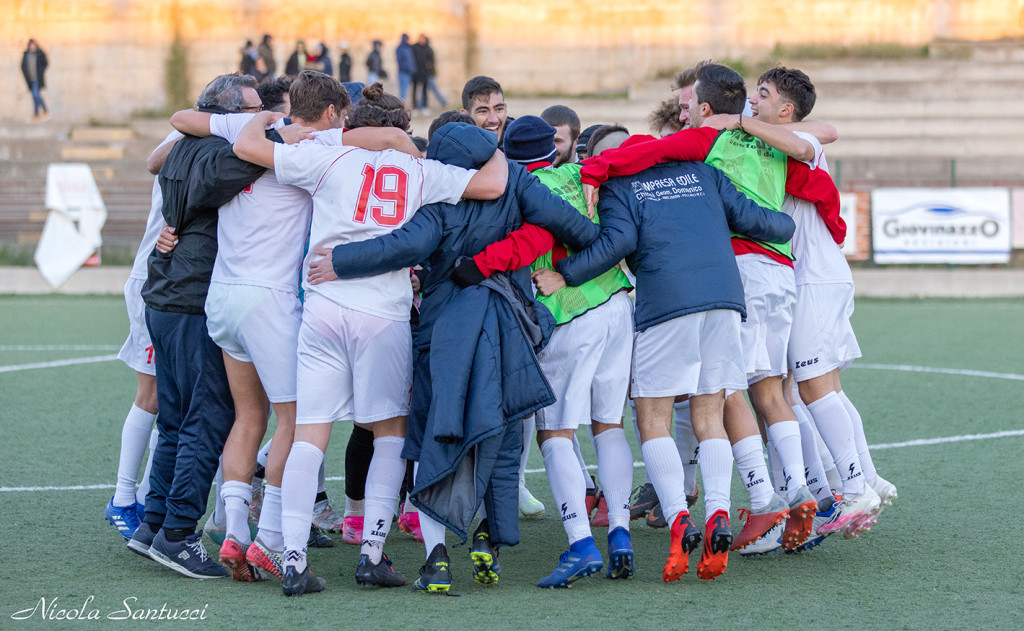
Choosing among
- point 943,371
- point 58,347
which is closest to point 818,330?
point 943,371

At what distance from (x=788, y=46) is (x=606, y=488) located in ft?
94.5

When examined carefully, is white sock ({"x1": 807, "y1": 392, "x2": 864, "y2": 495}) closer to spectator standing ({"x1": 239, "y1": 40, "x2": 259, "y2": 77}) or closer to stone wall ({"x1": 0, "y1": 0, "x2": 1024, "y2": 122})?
spectator standing ({"x1": 239, "y1": 40, "x2": 259, "y2": 77})

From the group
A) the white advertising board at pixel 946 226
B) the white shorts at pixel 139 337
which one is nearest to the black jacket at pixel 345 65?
the white advertising board at pixel 946 226

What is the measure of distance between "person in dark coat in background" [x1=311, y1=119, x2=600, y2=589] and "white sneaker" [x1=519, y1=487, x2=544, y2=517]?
130 cm

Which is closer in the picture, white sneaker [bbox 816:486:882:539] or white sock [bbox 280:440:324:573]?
white sock [bbox 280:440:324:573]

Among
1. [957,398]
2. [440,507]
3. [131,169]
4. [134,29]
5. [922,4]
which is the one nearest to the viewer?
[440,507]

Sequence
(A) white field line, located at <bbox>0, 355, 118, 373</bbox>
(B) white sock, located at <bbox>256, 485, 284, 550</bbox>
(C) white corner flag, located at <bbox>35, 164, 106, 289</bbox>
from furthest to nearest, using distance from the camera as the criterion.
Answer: (C) white corner flag, located at <bbox>35, 164, 106, 289</bbox> → (A) white field line, located at <bbox>0, 355, 118, 373</bbox> → (B) white sock, located at <bbox>256, 485, 284, 550</bbox>

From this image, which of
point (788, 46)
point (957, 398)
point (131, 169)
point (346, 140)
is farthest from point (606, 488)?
point (788, 46)

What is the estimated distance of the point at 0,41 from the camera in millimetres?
33594

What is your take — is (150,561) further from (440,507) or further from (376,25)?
(376,25)

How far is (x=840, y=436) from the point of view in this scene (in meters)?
5.48

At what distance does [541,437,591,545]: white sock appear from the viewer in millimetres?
4902

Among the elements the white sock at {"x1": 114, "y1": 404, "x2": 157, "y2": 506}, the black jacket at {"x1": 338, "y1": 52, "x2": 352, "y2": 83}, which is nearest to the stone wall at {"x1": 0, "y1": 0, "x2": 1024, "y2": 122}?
the black jacket at {"x1": 338, "y1": 52, "x2": 352, "y2": 83}

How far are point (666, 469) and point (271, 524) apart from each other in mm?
1689
